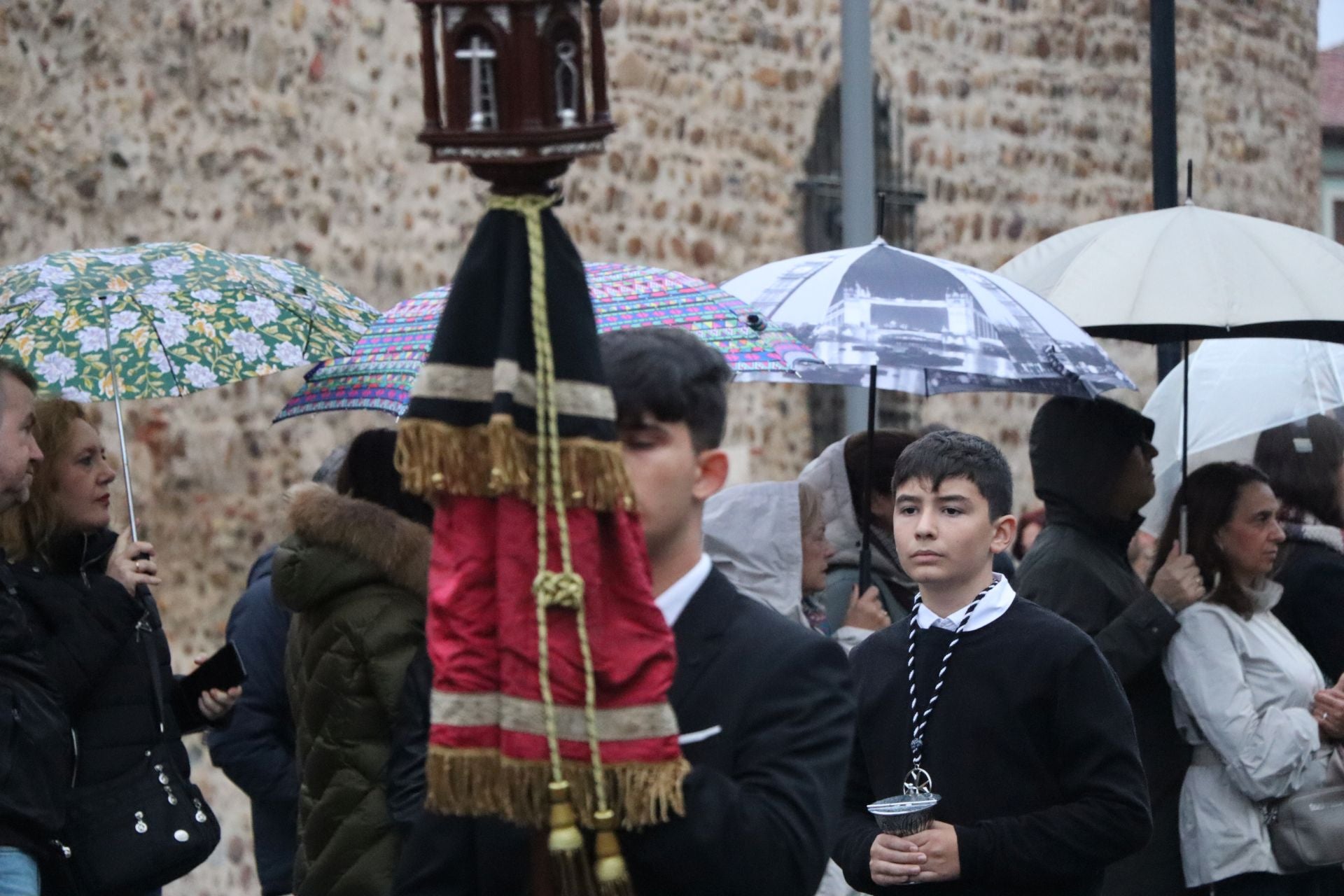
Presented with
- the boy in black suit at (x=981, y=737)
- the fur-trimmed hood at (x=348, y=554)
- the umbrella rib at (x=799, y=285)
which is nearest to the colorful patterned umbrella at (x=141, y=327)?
the fur-trimmed hood at (x=348, y=554)

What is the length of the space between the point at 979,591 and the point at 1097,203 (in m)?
10.9

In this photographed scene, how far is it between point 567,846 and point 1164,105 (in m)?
5.41

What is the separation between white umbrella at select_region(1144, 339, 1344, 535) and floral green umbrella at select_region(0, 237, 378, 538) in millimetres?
3005

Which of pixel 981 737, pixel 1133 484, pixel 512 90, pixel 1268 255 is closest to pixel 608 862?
pixel 512 90

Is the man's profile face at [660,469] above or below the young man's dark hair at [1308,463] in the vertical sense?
above

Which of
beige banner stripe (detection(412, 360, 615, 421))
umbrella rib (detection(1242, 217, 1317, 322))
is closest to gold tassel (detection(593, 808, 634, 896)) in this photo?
beige banner stripe (detection(412, 360, 615, 421))

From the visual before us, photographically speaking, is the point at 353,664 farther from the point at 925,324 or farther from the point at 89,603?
the point at 925,324

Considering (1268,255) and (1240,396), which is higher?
(1268,255)

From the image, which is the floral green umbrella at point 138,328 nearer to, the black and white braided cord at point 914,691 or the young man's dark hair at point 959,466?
the young man's dark hair at point 959,466

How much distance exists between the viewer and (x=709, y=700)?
230 centimetres

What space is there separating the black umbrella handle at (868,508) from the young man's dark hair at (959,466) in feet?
3.31

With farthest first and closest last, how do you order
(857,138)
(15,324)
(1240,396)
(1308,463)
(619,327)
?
1. (1240,396)
2. (857,138)
3. (1308,463)
4. (15,324)
5. (619,327)

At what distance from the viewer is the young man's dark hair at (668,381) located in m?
2.27

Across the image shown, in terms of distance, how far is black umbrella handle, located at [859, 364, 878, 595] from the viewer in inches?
192
